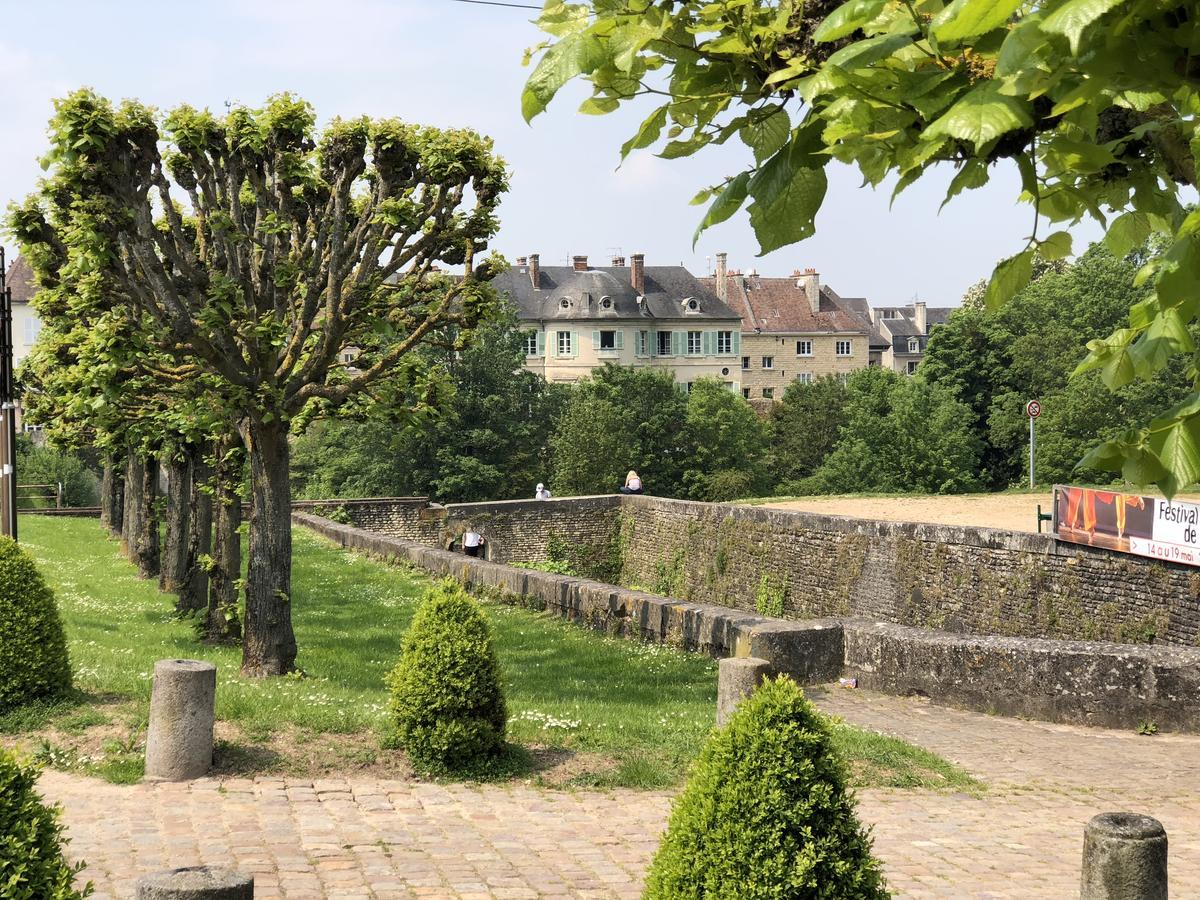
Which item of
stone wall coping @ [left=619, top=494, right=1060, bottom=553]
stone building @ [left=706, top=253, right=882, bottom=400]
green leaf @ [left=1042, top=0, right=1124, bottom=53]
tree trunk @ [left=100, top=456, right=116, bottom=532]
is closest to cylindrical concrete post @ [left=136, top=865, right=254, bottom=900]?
green leaf @ [left=1042, top=0, right=1124, bottom=53]

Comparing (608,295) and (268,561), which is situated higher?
(608,295)

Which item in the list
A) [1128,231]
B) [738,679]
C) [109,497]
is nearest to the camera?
[1128,231]

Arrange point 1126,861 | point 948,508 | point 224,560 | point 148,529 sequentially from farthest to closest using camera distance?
1. point 948,508
2. point 148,529
3. point 224,560
4. point 1126,861

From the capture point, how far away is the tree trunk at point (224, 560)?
15.4 m

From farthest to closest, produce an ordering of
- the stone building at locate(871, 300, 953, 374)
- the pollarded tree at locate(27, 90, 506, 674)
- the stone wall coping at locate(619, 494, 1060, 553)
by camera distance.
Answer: the stone building at locate(871, 300, 953, 374)
the stone wall coping at locate(619, 494, 1060, 553)
the pollarded tree at locate(27, 90, 506, 674)

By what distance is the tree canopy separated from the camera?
90.5 inches

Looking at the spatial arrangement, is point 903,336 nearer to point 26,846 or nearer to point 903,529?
point 903,529

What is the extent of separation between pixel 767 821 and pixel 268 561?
346 inches

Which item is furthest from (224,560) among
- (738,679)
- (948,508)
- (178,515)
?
(948,508)

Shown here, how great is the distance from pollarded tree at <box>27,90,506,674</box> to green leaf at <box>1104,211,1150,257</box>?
986 cm

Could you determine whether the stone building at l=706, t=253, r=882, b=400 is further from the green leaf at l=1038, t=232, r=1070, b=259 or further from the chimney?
the green leaf at l=1038, t=232, r=1070, b=259

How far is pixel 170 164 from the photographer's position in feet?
44.6

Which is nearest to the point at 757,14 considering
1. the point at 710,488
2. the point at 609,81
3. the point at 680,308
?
the point at 609,81

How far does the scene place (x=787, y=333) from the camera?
94.5 m
